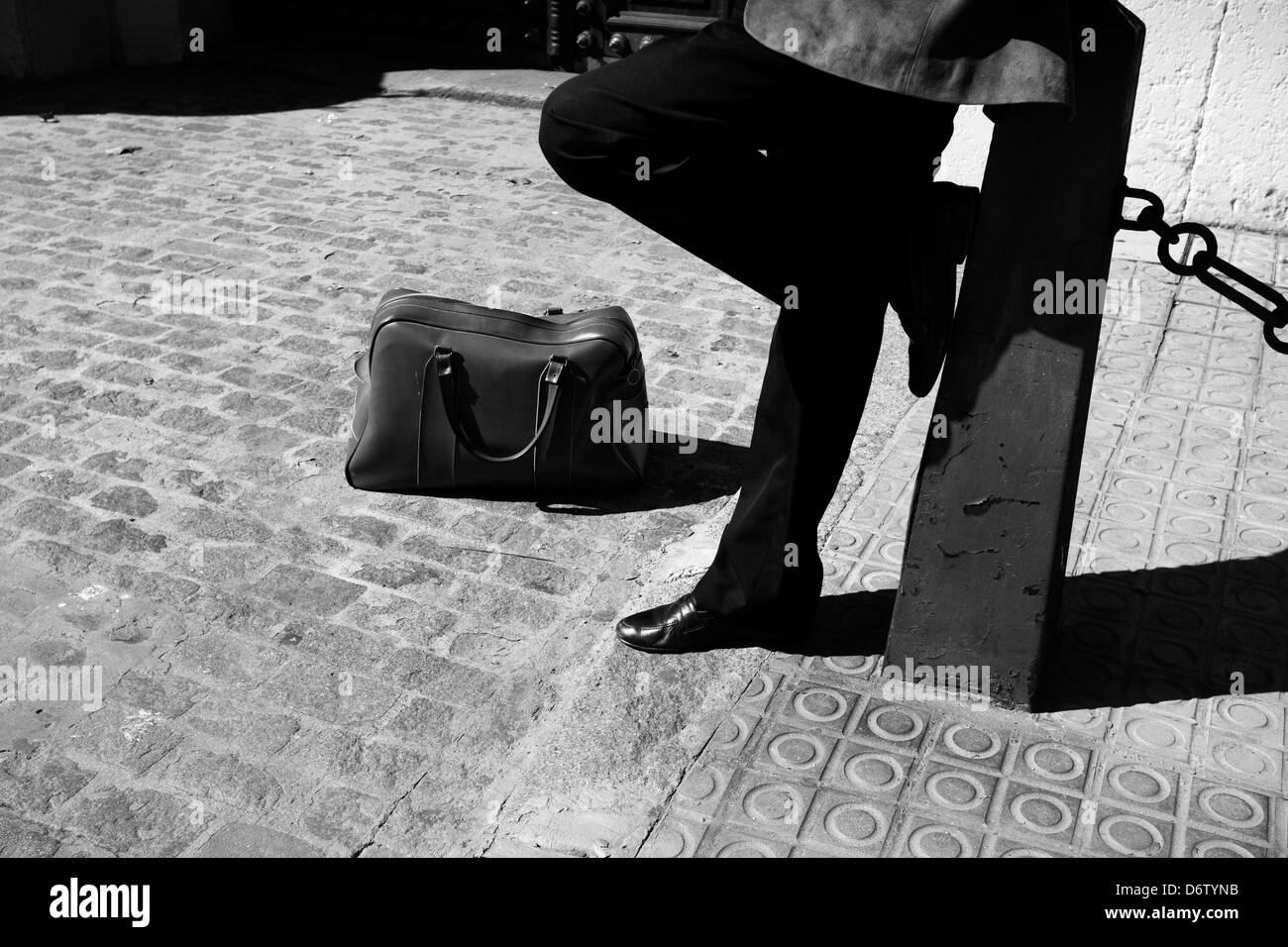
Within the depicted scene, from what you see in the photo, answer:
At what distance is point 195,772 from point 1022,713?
171 cm

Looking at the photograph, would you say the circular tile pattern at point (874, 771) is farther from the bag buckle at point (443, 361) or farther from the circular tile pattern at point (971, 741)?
the bag buckle at point (443, 361)

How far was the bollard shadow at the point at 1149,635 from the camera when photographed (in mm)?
2832

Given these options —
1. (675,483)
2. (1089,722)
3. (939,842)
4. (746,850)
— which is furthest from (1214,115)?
(746,850)

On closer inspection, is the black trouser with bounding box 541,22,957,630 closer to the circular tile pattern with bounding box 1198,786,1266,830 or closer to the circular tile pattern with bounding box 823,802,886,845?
the circular tile pattern with bounding box 823,802,886,845

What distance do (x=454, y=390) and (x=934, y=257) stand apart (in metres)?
1.46

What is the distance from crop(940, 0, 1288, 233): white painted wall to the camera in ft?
17.8

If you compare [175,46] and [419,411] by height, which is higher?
[175,46]

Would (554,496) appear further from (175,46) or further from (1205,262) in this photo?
(175,46)

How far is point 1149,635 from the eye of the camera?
9.89 feet

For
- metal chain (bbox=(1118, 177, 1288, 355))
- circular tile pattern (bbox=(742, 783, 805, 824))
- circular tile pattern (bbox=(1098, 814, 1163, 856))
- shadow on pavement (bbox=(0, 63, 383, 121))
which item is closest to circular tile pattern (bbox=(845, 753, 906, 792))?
circular tile pattern (bbox=(742, 783, 805, 824))

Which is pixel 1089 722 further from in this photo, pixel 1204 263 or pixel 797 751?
pixel 1204 263

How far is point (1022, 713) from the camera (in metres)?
2.75

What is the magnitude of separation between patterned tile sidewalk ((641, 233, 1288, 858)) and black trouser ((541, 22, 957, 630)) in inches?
16.3
